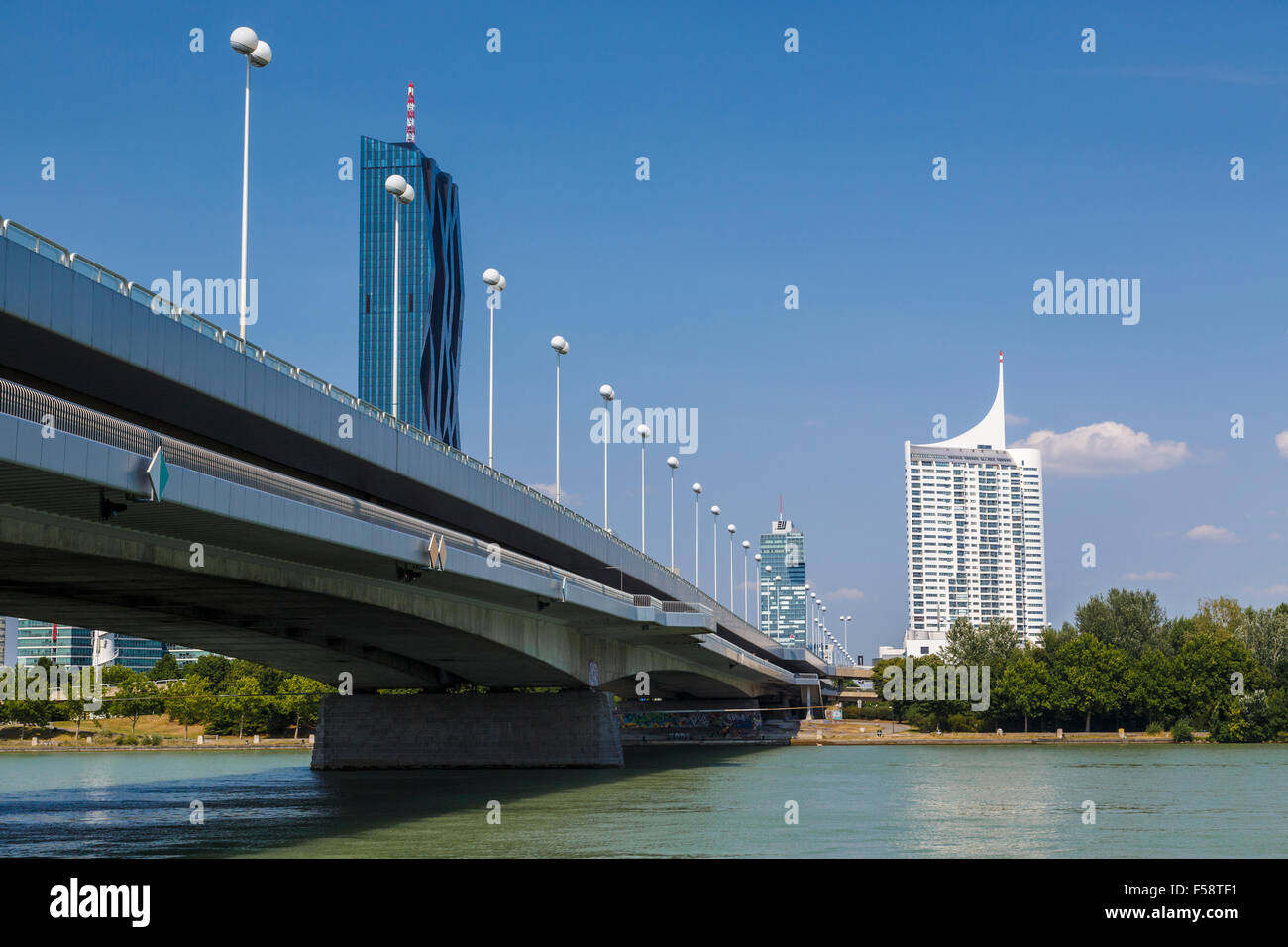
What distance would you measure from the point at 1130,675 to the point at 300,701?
68663 millimetres

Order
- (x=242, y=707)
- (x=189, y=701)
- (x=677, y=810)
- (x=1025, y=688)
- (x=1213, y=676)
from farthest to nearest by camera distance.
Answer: (x=189, y=701)
(x=242, y=707)
(x=1025, y=688)
(x=1213, y=676)
(x=677, y=810)

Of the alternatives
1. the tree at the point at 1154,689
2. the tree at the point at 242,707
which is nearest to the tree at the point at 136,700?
the tree at the point at 242,707

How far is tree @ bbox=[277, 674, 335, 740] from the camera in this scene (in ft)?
400

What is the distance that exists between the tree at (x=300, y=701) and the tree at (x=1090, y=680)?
61586 millimetres

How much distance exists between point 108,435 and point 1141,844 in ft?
86.7

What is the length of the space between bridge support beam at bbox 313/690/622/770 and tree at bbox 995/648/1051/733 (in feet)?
184

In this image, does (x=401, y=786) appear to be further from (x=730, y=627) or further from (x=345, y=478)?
(x=730, y=627)

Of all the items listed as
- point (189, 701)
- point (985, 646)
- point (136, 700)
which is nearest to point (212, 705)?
point (189, 701)

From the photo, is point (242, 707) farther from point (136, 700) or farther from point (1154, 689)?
point (1154, 689)

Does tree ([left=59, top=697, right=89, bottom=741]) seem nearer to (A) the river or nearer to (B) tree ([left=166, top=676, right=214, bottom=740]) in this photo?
(B) tree ([left=166, top=676, right=214, bottom=740])

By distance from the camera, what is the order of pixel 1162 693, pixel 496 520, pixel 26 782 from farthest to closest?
Result: pixel 1162 693, pixel 26 782, pixel 496 520

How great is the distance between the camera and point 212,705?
126 metres

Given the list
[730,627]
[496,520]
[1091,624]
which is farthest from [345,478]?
[1091,624]
